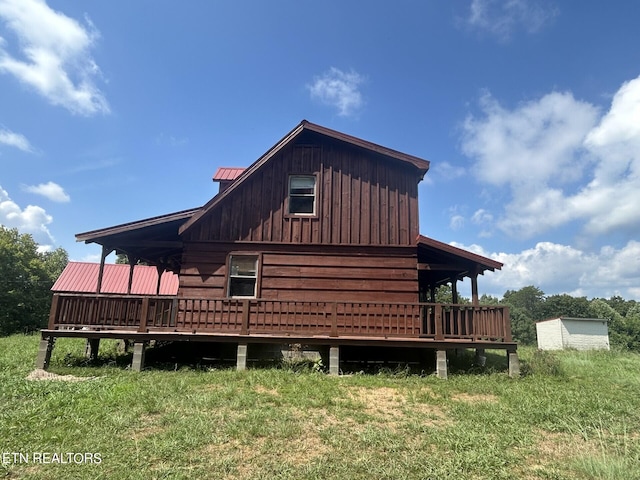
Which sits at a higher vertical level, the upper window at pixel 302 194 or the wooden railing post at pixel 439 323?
the upper window at pixel 302 194

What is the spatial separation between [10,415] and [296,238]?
7.86 meters

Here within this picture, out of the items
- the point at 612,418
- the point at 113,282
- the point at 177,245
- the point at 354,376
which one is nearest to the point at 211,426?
the point at 354,376

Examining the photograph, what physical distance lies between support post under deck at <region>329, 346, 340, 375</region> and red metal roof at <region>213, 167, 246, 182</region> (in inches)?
357

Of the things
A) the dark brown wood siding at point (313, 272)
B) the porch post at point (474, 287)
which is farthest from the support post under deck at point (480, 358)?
the dark brown wood siding at point (313, 272)

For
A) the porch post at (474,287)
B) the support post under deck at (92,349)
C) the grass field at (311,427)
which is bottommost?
the grass field at (311,427)

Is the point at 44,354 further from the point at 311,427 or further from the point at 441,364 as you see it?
the point at 441,364

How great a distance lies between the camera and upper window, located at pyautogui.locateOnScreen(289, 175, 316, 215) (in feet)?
41.8

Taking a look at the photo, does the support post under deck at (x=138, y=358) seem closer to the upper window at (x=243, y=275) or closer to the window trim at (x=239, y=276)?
the window trim at (x=239, y=276)

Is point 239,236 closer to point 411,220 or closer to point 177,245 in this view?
point 177,245

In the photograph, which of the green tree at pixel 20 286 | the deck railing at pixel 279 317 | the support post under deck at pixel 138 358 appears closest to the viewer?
the support post under deck at pixel 138 358

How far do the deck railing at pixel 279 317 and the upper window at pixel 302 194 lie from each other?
306cm

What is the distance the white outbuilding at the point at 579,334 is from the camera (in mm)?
31188

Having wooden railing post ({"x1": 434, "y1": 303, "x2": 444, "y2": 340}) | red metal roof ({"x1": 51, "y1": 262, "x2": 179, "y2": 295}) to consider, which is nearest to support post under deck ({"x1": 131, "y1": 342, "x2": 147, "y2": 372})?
wooden railing post ({"x1": 434, "y1": 303, "x2": 444, "y2": 340})

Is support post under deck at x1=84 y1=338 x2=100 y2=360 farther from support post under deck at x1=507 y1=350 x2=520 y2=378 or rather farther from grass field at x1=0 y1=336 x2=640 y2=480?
support post under deck at x1=507 y1=350 x2=520 y2=378
